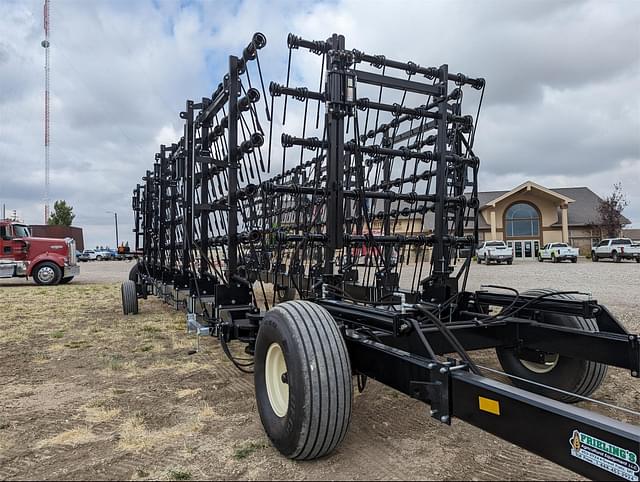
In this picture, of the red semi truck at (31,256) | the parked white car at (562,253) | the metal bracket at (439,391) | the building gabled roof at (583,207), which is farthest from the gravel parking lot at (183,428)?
the building gabled roof at (583,207)

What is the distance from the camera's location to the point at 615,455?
1.46 m

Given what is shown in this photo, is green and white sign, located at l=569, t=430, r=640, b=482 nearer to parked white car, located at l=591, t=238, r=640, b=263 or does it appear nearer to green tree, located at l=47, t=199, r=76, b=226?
parked white car, located at l=591, t=238, r=640, b=263

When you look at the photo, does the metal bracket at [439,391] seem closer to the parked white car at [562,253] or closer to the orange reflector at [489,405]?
the orange reflector at [489,405]

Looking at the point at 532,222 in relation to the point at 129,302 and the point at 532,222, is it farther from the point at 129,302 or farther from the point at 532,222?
the point at 129,302

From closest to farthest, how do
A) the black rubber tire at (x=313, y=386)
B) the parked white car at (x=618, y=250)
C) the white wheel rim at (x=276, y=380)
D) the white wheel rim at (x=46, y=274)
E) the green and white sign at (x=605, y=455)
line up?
1. the green and white sign at (x=605, y=455)
2. the black rubber tire at (x=313, y=386)
3. the white wheel rim at (x=276, y=380)
4. the white wheel rim at (x=46, y=274)
5. the parked white car at (x=618, y=250)

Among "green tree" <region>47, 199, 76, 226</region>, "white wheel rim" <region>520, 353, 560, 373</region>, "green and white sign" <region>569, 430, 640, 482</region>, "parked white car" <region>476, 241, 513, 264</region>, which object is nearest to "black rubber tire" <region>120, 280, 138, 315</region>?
"white wheel rim" <region>520, 353, 560, 373</region>

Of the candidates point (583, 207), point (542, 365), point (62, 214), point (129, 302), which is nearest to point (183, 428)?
point (542, 365)

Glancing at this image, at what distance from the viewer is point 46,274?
16.2m

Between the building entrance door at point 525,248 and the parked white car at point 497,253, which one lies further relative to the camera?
the building entrance door at point 525,248

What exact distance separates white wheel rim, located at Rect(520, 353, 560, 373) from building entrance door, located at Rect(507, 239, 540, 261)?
34538 mm

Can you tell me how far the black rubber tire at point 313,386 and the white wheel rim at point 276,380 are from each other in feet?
0.58

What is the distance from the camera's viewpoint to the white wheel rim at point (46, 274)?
16.1 meters

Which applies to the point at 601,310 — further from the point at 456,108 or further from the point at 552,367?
the point at 456,108

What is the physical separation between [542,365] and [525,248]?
3531cm
